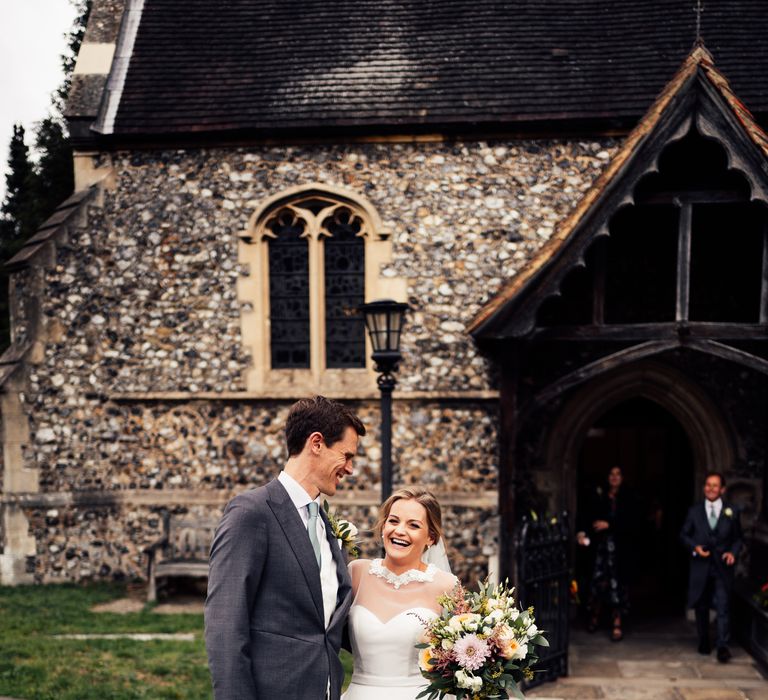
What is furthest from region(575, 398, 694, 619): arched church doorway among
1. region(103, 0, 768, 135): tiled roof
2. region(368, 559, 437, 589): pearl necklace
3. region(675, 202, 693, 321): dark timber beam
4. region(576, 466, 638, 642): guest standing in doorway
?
region(368, 559, 437, 589): pearl necklace

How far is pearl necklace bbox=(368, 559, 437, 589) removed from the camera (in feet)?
11.2

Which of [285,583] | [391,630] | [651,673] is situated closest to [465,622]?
[391,630]

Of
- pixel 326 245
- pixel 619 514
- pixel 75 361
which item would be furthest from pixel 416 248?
pixel 75 361

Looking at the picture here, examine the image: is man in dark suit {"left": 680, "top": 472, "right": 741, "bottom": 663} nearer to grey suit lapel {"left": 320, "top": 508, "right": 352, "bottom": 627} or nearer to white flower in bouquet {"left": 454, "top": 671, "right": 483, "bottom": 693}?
white flower in bouquet {"left": 454, "top": 671, "right": 483, "bottom": 693}

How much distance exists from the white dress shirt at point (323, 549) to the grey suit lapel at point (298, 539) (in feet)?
0.16

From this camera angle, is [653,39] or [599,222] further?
[653,39]

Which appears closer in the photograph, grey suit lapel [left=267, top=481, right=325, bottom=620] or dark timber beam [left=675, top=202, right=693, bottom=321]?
grey suit lapel [left=267, top=481, right=325, bottom=620]

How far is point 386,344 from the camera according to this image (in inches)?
254

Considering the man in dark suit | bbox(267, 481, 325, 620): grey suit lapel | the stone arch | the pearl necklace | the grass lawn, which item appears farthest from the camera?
the stone arch

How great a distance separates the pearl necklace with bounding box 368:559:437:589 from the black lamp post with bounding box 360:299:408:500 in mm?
2898

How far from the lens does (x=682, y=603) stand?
9141 mm

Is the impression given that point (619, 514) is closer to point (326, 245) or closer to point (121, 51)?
point (326, 245)

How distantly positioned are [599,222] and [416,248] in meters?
3.14

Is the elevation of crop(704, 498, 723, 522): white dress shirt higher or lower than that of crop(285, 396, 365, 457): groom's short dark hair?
lower
